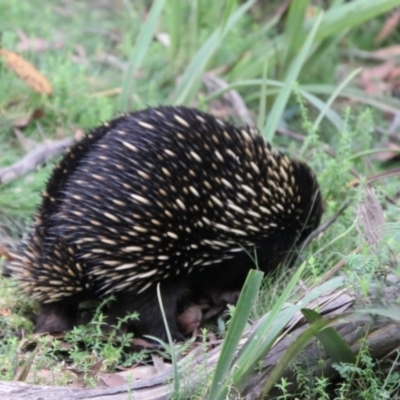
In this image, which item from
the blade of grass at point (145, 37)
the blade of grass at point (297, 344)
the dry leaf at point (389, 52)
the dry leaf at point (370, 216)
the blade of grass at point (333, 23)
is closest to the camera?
the blade of grass at point (297, 344)

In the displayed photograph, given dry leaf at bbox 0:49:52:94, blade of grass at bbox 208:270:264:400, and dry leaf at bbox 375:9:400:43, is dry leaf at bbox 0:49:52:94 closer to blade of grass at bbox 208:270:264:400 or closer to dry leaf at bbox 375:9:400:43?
blade of grass at bbox 208:270:264:400

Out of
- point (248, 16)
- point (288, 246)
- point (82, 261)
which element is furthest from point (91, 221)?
point (248, 16)

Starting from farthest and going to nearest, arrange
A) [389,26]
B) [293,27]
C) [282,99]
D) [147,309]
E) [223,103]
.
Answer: [389,26] < [223,103] < [293,27] < [282,99] < [147,309]

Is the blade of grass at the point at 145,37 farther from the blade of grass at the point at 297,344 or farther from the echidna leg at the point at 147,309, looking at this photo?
the blade of grass at the point at 297,344

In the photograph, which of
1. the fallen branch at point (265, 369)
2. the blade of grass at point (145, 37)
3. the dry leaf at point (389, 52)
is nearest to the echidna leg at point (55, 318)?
the fallen branch at point (265, 369)

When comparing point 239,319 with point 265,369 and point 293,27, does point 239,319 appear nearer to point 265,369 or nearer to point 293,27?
point 265,369

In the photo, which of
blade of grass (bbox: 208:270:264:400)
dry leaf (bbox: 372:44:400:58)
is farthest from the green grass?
dry leaf (bbox: 372:44:400:58)

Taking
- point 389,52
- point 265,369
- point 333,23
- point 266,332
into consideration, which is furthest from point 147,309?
point 389,52
